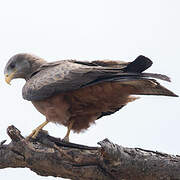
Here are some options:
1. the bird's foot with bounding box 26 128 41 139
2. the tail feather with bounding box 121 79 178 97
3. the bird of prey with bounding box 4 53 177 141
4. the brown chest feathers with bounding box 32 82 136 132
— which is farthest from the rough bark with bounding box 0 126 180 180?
the tail feather with bounding box 121 79 178 97

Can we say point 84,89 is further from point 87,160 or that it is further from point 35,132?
point 87,160

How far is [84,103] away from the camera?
6.68 meters

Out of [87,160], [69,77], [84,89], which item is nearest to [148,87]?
[84,89]

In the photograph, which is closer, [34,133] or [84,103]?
[34,133]

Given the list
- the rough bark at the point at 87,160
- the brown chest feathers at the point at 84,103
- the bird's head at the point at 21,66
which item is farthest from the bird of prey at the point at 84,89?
the bird's head at the point at 21,66

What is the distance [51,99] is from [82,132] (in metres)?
0.90

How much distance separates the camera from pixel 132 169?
5.38 metres

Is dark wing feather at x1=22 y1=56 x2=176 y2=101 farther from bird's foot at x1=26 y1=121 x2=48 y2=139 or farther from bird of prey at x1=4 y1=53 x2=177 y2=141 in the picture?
bird's foot at x1=26 y1=121 x2=48 y2=139

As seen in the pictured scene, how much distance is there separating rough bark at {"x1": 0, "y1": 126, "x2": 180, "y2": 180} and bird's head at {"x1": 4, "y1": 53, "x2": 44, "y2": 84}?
2.27m

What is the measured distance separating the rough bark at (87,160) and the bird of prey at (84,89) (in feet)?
1.68

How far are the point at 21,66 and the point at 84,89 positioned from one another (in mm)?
2001

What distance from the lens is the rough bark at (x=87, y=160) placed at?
5312 millimetres

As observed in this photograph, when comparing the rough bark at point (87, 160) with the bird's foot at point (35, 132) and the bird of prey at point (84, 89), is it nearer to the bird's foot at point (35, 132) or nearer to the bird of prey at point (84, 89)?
the bird's foot at point (35, 132)

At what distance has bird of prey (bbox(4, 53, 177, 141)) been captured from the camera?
20.0 feet
